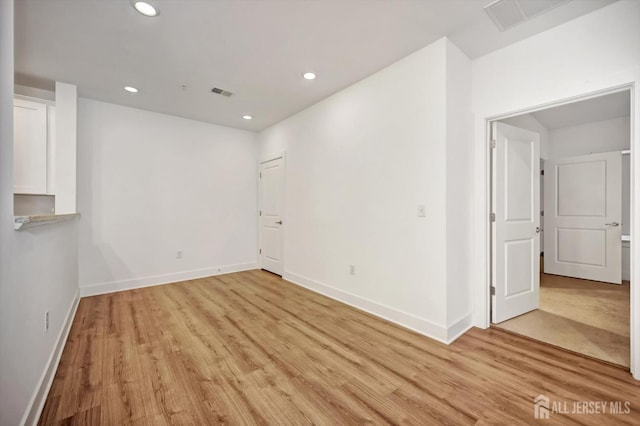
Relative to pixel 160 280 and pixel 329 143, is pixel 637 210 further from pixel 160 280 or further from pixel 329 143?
pixel 160 280

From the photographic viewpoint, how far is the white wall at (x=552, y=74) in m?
1.90

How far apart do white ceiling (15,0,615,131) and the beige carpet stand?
2.77 m

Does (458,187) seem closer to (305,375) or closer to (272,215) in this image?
(305,375)

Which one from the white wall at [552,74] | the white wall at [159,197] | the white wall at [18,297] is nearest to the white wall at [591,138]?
the white wall at [552,74]

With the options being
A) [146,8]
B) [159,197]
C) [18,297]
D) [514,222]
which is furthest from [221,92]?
[514,222]

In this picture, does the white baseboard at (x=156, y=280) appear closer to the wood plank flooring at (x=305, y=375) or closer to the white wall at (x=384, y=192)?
the wood plank flooring at (x=305, y=375)

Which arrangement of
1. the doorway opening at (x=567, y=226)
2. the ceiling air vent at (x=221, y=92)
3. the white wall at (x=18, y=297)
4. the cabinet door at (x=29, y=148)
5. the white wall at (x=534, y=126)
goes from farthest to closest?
the white wall at (x=534, y=126) → the ceiling air vent at (x=221, y=92) → the cabinet door at (x=29, y=148) → the doorway opening at (x=567, y=226) → the white wall at (x=18, y=297)

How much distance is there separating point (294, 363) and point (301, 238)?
2284 millimetres

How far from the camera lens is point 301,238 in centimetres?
421

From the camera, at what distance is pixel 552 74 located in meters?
2.26

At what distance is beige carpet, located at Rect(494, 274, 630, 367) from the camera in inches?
89.7

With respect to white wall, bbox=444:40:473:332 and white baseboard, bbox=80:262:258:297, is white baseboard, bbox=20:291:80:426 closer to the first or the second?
white baseboard, bbox=80:262:258:297

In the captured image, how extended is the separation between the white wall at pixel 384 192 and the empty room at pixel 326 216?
0.08 ft

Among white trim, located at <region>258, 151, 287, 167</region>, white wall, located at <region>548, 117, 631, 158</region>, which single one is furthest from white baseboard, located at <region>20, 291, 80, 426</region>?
white wall, located at <region>548, 117, 631, 158</region>
